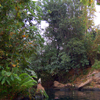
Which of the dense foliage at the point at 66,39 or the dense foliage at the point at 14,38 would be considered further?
the dense foliage at the point at 66,39

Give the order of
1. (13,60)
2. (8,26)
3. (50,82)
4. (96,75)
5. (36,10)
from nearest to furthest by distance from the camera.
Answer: (8,26), (13,60), (36,10), (96,75), (50,82)

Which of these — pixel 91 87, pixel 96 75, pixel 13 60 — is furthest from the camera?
pixel 96 75

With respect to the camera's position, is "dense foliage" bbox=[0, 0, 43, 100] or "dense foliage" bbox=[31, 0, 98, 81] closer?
"dense foliage" bbox=[0, 0, 43, 100]

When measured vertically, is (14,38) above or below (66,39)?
below

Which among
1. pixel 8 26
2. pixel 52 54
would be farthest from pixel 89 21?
pixel 8 26

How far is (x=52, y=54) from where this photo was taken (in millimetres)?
19188

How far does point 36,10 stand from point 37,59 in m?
14.4

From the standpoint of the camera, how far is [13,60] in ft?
13.6

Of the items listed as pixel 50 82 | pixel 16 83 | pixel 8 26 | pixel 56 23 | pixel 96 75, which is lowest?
pixel 50 82

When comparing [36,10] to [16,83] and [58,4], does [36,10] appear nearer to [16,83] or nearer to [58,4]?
[16,83]

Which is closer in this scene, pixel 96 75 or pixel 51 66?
pixel 96 75

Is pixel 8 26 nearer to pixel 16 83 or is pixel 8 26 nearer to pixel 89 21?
pixel 16 83

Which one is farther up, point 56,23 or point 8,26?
point 56,23

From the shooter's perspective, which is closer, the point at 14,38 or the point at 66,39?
the point at 14,38
